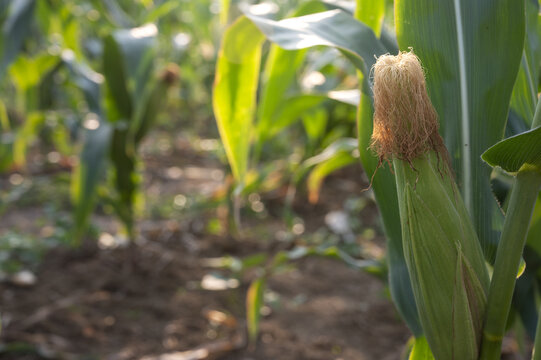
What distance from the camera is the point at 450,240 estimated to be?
528 mm

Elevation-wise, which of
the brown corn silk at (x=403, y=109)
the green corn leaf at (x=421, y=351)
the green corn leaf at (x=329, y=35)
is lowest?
the green corn leaf at (x=421, y=351)

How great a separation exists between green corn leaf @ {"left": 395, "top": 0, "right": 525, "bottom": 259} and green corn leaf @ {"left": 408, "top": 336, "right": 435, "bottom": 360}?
0.14m

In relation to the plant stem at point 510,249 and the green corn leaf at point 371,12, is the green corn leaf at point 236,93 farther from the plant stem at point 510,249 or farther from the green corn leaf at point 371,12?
the plant stem at point 510,249

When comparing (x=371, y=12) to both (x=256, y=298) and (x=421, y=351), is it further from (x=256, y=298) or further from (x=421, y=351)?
(x=256, y=298)

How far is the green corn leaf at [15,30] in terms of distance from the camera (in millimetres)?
1697

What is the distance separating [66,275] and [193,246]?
466mm

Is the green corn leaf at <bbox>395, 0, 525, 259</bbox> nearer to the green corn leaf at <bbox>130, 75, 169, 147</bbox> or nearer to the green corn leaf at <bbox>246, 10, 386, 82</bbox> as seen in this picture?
the green corn leaf at <bbox>246, 10, 386, 82</bbox>

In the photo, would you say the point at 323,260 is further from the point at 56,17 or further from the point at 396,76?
the point at 56,17

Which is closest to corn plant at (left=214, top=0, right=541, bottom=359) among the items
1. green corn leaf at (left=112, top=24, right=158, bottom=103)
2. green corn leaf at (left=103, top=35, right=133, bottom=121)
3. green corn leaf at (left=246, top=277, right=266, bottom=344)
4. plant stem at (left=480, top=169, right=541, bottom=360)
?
plant stem at (left=480, top=169, right=541, bottom=360)

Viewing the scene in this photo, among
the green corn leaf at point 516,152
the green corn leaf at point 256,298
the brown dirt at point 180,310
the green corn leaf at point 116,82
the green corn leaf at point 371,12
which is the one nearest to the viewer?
the green corn leaf at point 516,152

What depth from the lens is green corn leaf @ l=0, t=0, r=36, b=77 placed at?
170cm

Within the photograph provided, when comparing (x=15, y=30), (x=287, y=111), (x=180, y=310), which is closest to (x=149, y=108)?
(x=15, y=30)

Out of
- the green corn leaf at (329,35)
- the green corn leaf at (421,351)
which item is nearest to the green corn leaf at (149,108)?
the green corn leaf at (329,35)

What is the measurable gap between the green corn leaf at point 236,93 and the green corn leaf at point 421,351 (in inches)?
13.7
